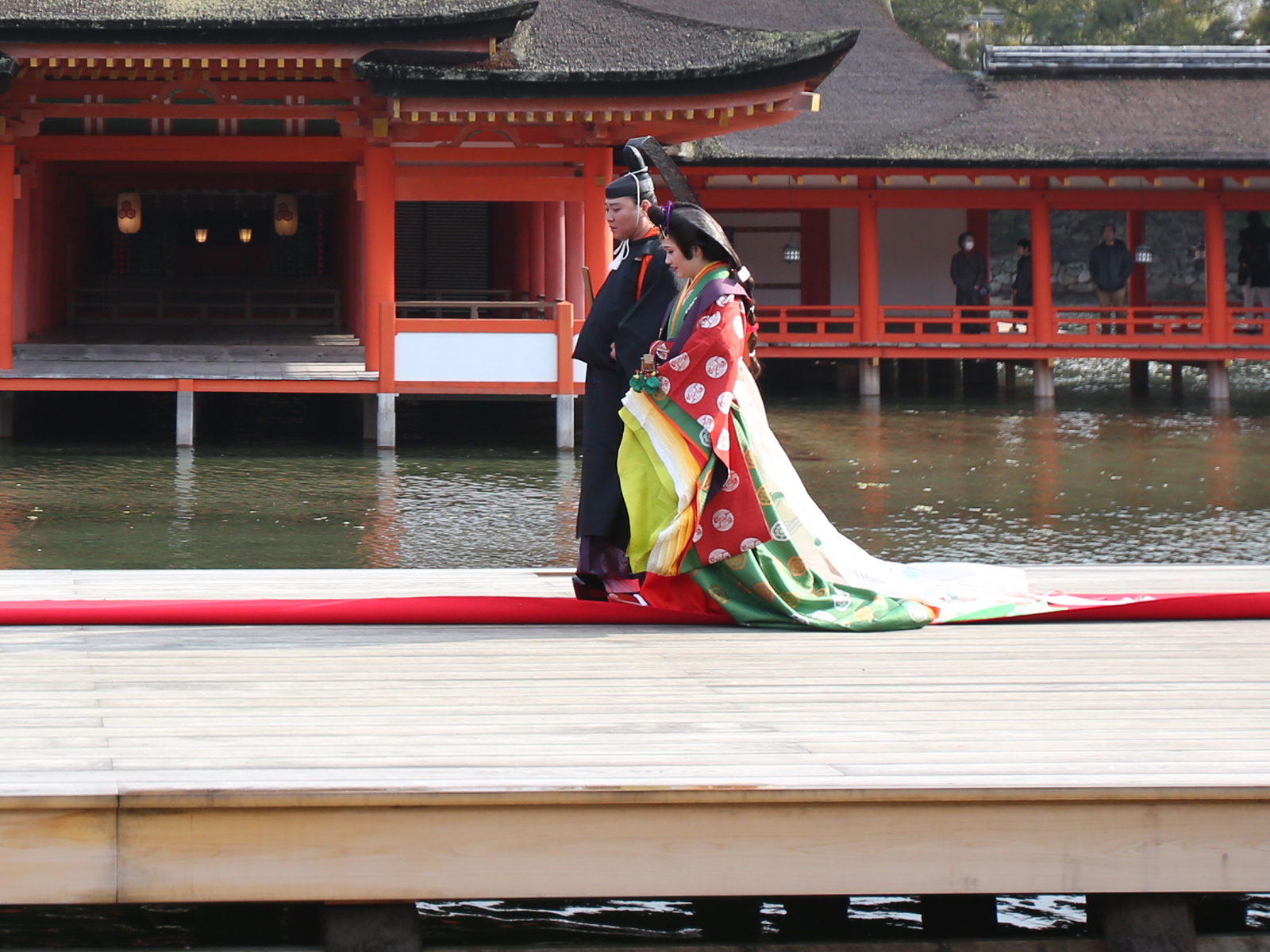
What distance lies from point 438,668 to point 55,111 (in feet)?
39.0

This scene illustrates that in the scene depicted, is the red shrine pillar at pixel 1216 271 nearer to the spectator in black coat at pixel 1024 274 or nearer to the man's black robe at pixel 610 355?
the spectator in black coat at pixel 1024 274

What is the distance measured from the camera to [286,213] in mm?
18750

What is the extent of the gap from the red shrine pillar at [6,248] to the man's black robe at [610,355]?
10104 millimetres

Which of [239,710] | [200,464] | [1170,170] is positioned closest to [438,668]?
[239,710]

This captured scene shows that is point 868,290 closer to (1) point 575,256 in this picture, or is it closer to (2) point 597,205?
(1) point 575,256

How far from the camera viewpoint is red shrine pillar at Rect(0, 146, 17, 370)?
13.8m

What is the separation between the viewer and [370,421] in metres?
14.4

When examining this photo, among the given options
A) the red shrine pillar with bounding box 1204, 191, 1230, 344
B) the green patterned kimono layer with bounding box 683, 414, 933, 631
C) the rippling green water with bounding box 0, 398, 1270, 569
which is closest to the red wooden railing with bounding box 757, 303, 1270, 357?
the red shrine pillar with bounding box 1204, 191, 1230, 344

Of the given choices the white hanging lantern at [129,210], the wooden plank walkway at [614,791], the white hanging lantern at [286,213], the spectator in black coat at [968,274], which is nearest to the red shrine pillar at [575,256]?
the white hanging lantern at [286,213]

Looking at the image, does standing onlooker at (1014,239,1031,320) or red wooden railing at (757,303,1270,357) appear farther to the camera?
standing onlooker at (1014,239,1031,320)

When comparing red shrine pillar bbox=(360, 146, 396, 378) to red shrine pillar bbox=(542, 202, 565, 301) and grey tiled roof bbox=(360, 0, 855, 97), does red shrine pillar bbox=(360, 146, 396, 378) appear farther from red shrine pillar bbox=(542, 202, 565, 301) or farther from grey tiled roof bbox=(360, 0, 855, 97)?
red shrine pillar bbox=(542, 202, 565, 301)

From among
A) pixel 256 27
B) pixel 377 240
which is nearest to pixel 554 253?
pixel 377 240

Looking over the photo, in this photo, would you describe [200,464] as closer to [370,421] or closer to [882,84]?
[370,421]

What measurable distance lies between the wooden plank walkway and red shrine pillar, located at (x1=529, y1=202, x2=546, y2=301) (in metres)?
14.1
